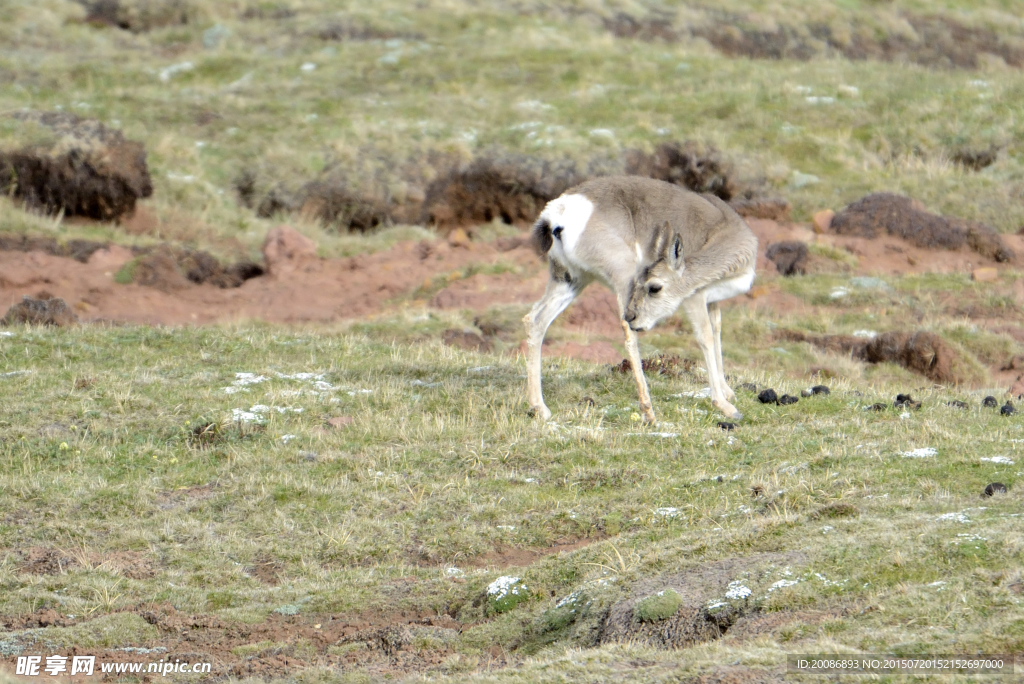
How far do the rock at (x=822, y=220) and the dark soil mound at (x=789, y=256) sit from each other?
1939mm

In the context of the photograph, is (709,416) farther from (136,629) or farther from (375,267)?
(375,267)

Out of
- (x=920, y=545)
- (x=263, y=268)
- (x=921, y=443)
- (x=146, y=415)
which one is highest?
(x=920, y=545)

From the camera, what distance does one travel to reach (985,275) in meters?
21.9

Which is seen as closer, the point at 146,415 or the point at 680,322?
the point at 146,415

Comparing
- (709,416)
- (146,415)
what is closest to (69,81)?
(146,415)

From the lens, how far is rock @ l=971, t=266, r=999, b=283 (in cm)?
2173

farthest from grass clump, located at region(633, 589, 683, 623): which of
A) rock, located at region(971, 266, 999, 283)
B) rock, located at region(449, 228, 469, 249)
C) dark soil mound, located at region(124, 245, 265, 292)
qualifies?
rock, located at region(449, 228, 469, 249)

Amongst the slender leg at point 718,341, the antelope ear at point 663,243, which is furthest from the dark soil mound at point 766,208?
the antelope ear at point 663,243

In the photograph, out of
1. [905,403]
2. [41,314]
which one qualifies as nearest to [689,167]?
[41,314]

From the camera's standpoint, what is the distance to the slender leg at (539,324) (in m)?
12.4

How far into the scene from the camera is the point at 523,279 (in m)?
22.2

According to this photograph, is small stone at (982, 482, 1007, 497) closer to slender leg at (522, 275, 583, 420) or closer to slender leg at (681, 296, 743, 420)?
slender leg at (681, 296, 743, 420)

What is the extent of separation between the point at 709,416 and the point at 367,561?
4.36 m

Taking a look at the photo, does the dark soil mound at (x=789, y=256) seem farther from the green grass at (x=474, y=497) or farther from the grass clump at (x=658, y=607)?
the grass clump at (x=658, y=607)
